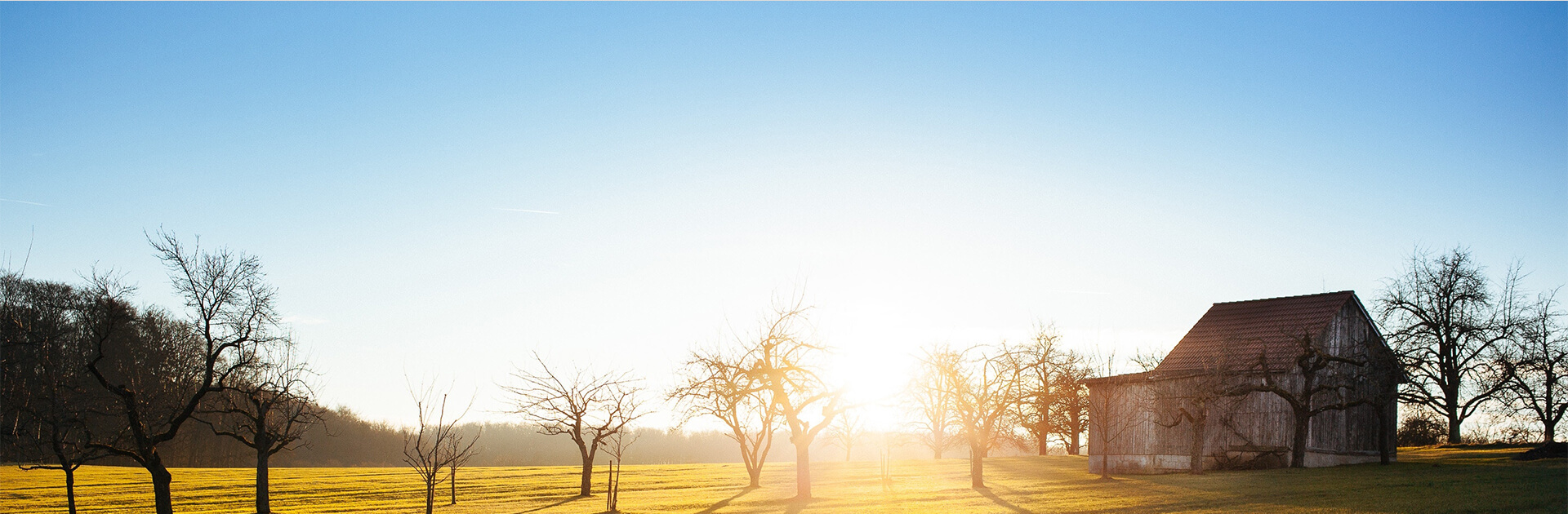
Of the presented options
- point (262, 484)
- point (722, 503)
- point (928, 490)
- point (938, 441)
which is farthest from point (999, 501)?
point (262, 484)

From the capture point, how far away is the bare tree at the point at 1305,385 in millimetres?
36719

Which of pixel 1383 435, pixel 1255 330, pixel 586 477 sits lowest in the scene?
pixel 586 477

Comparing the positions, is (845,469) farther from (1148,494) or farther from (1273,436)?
(1148,494)

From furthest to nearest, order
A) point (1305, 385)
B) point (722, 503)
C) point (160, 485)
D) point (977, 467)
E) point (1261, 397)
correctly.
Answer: point (1261, 397)
point (1305, 385)
point (977, 467)
point (722, 503)
point (160, 485)

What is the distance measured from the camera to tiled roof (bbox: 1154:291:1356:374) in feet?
129

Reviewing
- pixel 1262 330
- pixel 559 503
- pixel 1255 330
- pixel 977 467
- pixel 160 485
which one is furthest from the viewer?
pixel 1255 330

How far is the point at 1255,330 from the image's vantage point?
41.7 metres

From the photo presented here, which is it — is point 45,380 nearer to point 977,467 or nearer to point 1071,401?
point 977,467

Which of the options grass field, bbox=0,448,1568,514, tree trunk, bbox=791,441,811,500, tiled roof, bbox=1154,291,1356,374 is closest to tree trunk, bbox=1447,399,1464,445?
grass field, bbox=0,448,1568,514

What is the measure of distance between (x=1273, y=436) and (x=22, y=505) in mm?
52148

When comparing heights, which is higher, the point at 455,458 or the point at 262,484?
the point at 455,458

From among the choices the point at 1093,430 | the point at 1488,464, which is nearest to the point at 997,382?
the point at 1093,430

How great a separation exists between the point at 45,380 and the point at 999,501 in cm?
4084

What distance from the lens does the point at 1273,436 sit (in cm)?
3831
